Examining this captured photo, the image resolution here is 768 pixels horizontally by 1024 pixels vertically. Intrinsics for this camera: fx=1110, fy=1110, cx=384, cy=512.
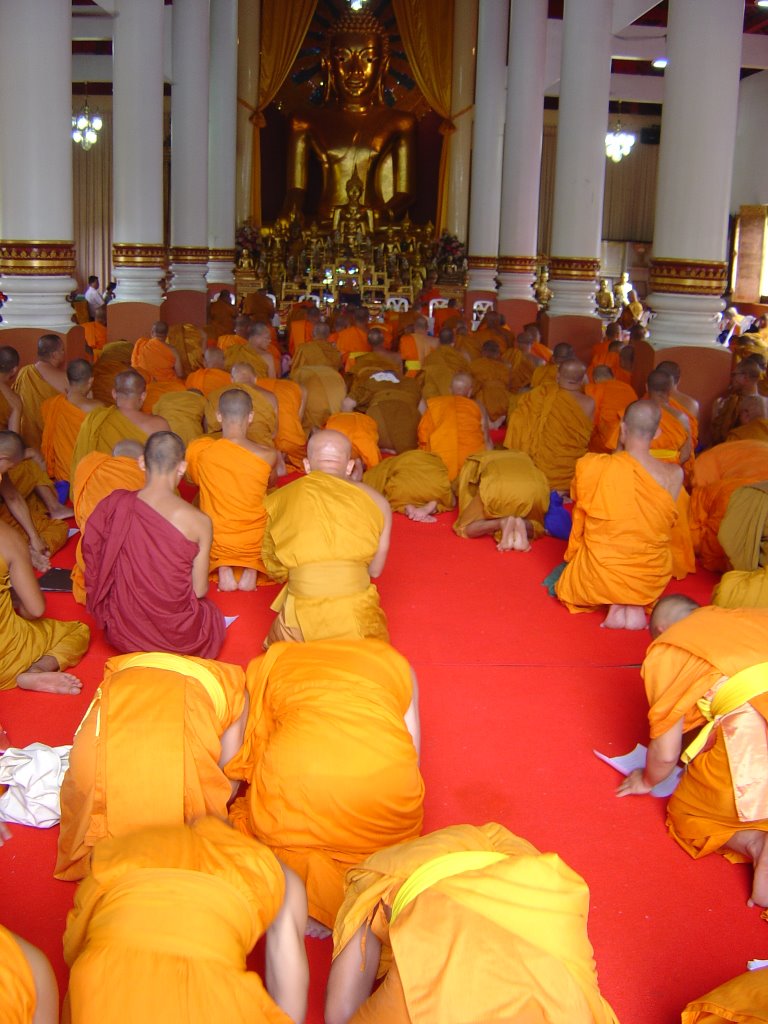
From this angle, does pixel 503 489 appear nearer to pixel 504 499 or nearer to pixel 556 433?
pixel 504 499

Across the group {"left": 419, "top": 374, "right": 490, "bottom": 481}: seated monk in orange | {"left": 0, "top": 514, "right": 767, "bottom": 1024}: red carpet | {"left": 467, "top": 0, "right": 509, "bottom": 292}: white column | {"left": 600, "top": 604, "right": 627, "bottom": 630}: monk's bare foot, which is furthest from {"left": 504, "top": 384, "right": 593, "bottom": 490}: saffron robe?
{"left": 467, "top": 0, "right": 509, "bottom": 292}: white column

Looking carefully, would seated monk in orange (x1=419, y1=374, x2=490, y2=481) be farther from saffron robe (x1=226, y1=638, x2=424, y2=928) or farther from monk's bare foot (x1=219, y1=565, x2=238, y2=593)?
saffron robe (x1=226, y1=638, x2=424, y2=928)

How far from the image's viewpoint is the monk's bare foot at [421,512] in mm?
6688

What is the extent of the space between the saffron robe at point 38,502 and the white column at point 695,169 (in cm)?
454

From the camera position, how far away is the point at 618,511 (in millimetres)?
4973

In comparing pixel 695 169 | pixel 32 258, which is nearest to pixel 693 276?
pixel 695 169

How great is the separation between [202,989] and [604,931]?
134 centimetres

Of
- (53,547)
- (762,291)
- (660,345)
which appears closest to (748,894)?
(53,547)

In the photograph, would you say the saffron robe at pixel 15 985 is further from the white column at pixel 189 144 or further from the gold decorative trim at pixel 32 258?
the white column at pixel 189 144

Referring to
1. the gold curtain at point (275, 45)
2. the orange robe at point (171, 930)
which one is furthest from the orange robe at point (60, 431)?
the gold curtain at point (275, 45)

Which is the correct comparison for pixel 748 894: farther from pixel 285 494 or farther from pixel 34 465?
pixel 34 465

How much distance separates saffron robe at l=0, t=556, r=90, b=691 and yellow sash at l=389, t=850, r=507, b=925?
7.86ft

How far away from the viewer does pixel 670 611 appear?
340cm

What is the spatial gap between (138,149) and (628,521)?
7.98m
